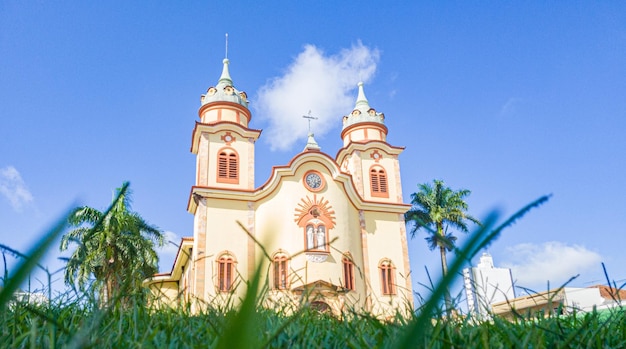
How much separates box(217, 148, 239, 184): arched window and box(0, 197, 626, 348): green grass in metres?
20.5

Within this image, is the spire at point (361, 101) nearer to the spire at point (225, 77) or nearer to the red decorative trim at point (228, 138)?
the spire at point (225, 77)

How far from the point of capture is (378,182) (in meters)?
25.9

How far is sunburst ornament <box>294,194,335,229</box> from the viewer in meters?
21.5

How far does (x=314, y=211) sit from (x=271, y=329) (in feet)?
65.5

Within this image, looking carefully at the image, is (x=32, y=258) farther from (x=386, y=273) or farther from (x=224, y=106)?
(x=224, y=106)

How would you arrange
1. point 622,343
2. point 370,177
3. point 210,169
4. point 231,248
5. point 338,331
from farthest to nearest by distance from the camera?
point 370,177
point 210,169
point 231,248
point 338,331
point 622,343

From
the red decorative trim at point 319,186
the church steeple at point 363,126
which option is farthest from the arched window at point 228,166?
the church steeple at point 363,126

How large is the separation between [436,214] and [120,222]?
59.6 feet

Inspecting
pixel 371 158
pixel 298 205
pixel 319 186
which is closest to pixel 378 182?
pixel 371 158

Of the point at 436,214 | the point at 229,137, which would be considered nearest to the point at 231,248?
the point at 229,137

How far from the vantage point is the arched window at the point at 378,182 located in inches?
1012

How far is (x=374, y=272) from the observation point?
23.0 meters

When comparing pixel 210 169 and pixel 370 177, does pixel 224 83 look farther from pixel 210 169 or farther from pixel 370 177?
pixel 370 177

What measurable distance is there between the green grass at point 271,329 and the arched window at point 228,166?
20528 mm
